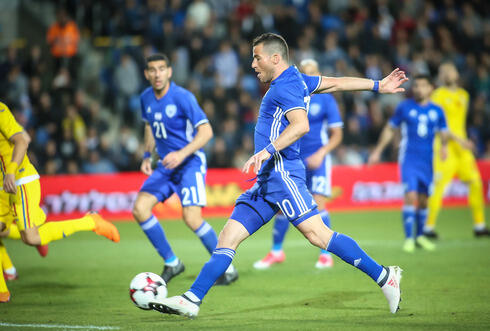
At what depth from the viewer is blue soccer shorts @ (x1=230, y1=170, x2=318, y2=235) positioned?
6.02m

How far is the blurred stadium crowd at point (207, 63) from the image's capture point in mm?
16891

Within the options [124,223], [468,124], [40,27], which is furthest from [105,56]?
[468,124]

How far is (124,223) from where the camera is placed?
48.1 ft

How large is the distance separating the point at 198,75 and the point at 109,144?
2.97m

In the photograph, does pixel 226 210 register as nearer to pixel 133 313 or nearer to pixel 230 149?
pixel 230 149

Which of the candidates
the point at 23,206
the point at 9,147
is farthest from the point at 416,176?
the point at 9,147

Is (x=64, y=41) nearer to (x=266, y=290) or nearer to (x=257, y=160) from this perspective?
(x=266, y=290)

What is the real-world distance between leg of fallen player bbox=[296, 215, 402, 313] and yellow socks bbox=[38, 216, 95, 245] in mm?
2791

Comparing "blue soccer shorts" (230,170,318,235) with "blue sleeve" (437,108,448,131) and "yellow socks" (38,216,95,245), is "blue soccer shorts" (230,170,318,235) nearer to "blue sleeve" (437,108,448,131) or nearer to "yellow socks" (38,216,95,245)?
"yellow socks" (38,216,95,245)

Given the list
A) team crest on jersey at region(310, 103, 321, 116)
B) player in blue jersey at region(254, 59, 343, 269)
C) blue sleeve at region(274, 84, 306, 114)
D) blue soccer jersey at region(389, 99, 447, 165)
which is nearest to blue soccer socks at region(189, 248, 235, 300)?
blue sleeve at region(274, 84, 306, 114)

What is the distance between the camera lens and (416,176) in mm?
10453

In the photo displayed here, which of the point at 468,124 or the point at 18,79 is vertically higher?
the point at 18,79

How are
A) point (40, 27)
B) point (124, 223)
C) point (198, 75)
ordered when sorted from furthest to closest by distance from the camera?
point (40, 27) < point (198, 75) < point (124, 223)

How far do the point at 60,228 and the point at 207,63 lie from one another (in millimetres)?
11166
